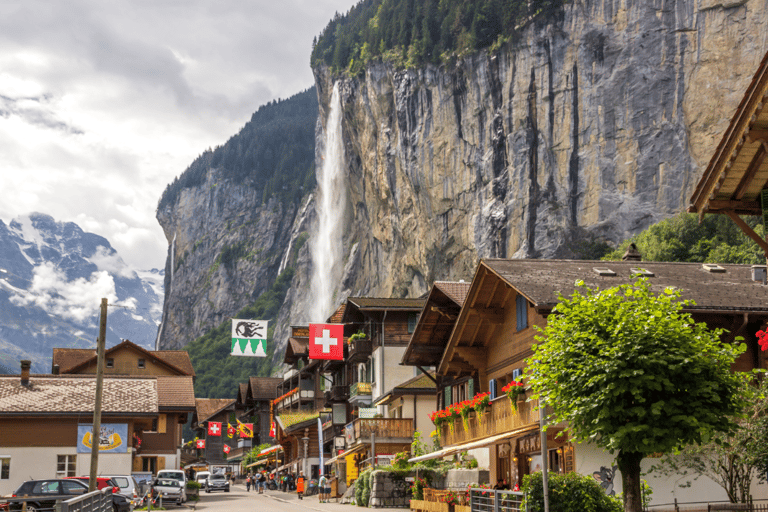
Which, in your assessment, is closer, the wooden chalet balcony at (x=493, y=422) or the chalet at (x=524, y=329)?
the chalet at (x=524, y=329)

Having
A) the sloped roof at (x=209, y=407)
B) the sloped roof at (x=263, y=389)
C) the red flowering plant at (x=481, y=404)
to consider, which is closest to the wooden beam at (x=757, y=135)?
the red flowering plant at (x=481, y=404)

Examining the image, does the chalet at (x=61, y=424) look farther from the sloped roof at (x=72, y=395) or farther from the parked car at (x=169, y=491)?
the parked car at (x=169, y=491)

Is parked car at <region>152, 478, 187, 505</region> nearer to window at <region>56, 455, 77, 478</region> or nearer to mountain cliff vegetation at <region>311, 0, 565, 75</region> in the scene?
window at <region>56, 455, 77, 478</region>

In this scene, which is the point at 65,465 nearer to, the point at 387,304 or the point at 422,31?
the point at 387,304

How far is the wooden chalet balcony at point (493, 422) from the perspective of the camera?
2294cm

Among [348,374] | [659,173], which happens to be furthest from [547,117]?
[348,374]

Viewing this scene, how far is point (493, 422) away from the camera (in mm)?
25953

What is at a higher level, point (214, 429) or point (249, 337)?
point (249, 337)

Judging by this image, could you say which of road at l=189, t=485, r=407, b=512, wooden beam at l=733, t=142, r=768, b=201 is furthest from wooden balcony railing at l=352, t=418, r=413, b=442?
wooden beam at l=733, t=142, r=768, b=201

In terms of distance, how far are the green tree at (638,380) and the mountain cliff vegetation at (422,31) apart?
71.3m

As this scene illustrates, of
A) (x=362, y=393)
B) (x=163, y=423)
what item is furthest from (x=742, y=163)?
(x=163, y=423)

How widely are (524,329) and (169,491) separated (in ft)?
64.9

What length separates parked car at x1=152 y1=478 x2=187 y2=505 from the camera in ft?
121

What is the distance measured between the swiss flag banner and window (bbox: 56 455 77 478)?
42.4 ft
